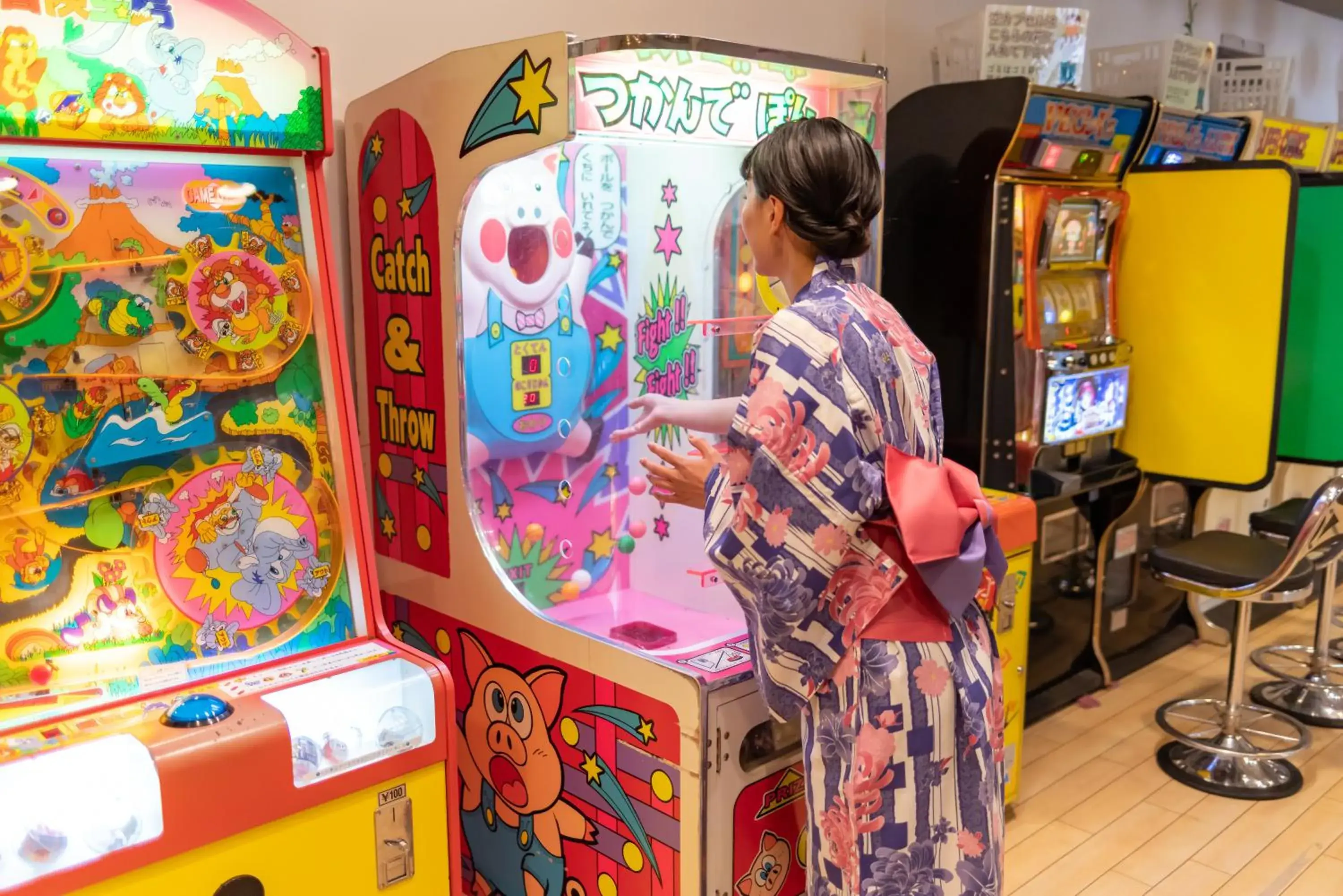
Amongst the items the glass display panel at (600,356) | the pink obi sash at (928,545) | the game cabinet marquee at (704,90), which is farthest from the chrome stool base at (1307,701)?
the game cabinet marquee at (704,90)

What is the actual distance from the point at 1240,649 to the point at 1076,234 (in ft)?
4.52

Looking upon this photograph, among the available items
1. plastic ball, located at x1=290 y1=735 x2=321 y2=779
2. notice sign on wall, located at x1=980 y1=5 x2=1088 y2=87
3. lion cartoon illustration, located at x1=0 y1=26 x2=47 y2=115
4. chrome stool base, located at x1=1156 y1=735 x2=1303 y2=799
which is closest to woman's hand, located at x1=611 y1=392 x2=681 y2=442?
plastic ball, located at x1=290 y1=735 x2=321 y2=779

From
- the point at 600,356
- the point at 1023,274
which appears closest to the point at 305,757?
the point at 600,356

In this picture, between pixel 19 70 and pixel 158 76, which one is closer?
pixel 19 70

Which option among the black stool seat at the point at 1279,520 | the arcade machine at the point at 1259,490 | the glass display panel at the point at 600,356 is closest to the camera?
the glass display panel at the point at 600,356

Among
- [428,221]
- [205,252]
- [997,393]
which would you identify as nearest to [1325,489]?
[997,393]

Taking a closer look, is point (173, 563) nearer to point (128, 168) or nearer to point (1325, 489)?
point (128, 168)

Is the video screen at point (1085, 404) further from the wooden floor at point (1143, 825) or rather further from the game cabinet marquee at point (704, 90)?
the game cabinet marquee at point (704, 90)

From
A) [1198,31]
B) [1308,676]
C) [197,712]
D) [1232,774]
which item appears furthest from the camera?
[1198,31]

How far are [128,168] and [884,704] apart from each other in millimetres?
1446

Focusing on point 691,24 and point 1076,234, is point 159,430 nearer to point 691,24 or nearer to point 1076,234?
point 691,24

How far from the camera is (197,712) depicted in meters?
1.61

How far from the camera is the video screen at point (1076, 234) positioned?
335cm

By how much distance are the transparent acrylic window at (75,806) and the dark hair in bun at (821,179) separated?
124 centimetres
